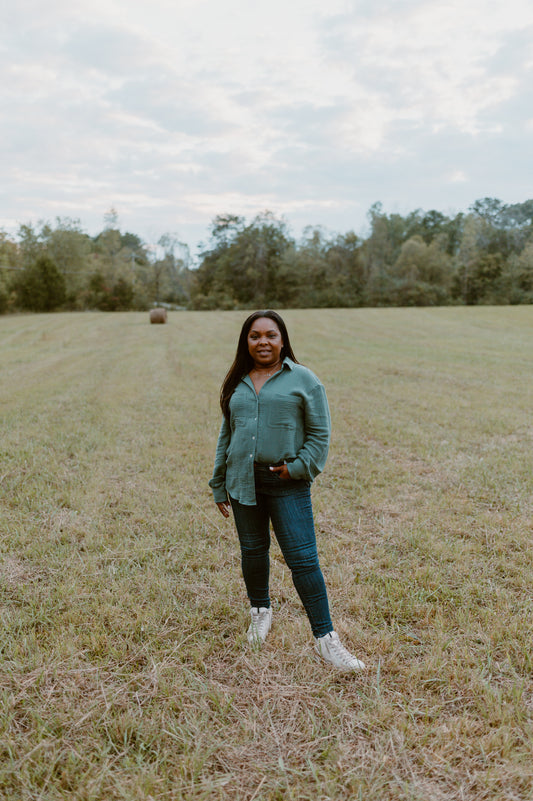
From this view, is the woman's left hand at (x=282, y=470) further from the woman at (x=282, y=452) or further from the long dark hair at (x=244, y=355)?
the long dark hair at (x=244, y=355)

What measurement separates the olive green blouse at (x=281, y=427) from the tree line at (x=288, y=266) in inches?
1669

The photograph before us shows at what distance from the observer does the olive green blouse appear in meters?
2.46

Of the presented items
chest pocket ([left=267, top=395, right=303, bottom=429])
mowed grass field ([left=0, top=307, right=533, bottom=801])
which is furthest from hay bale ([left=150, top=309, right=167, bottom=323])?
chest pocket ([left=267, top=395, right=303, bottom=429])

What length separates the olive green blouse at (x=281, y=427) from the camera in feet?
8.07

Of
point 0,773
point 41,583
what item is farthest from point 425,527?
point 0,773

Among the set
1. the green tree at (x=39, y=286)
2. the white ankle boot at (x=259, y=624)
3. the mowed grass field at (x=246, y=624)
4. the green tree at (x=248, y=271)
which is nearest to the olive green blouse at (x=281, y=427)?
the white ankle boot at (x=259, y=624)

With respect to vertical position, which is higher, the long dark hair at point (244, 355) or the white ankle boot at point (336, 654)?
the long dark hair at point (244, 355)

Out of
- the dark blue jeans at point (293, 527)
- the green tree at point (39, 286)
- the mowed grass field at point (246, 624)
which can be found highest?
the green tree at point (39, 286)

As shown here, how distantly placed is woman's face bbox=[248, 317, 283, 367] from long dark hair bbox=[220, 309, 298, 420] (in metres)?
0.03

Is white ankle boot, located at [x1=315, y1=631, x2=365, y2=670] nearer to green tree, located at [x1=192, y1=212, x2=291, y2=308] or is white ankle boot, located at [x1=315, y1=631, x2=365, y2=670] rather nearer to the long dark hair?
the long dark hair

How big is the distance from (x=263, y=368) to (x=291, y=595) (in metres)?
1.53

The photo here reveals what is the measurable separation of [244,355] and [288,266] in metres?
52.1

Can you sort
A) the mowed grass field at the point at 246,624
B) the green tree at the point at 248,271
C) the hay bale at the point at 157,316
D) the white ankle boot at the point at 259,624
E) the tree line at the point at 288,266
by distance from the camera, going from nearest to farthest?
the mowed grass field at the point at 246,624 → the white ankle boot at the point at 259,624 → the hay bale at the point at 157,316 → the tree line at the point at 288,266 → the green tree at the point at 248,271

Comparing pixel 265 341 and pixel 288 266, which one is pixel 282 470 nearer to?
pixel 265 341
